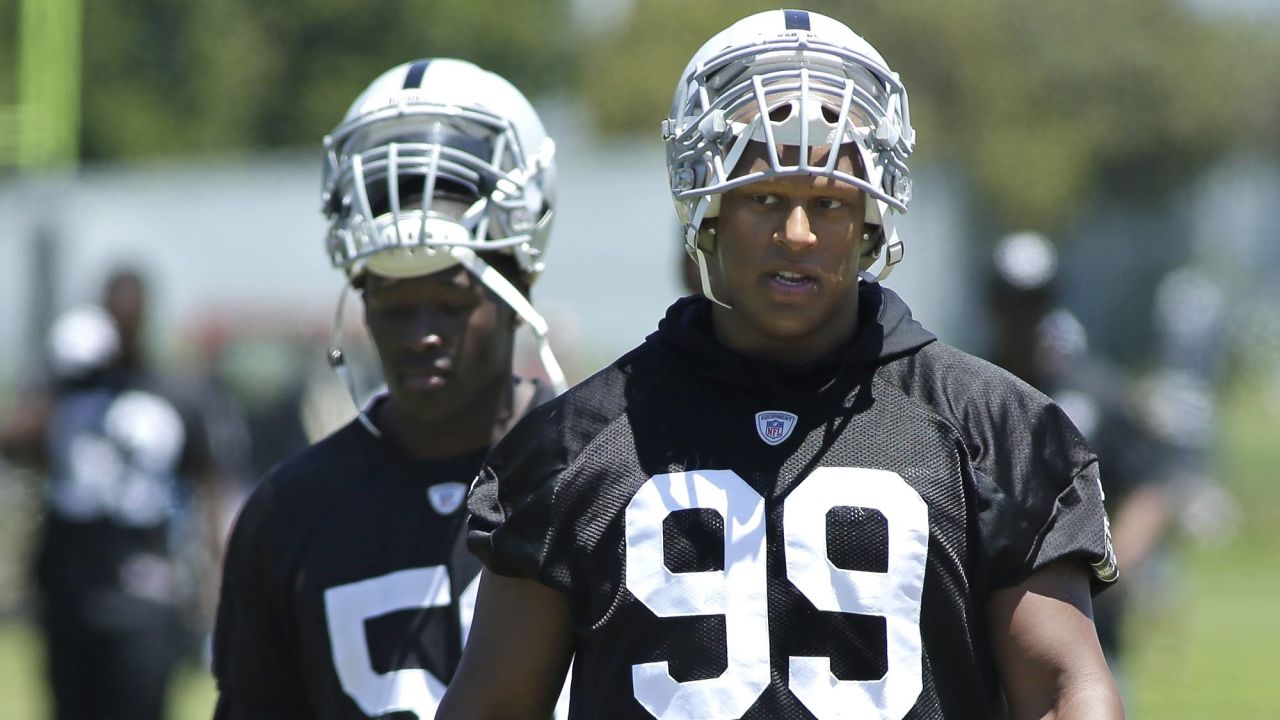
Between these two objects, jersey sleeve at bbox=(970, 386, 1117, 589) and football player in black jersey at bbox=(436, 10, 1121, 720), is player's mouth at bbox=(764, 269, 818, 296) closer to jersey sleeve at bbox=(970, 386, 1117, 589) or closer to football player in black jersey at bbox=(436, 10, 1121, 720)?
football player in black jersey at bbox=(436, 10, 1121, 720)

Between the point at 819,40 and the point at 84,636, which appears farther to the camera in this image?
the point at 84,636

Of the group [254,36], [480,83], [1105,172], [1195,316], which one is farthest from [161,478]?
[254,36]

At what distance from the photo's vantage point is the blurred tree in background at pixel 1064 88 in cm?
3017

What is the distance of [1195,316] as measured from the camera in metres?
21.5

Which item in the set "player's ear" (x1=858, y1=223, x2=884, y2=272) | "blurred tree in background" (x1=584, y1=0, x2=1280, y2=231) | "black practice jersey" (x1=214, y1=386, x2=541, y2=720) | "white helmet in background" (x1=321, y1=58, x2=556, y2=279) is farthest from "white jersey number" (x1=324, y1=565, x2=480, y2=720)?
"blurred tree in background" (x1=584, y1=0, x2=1280, y2=231)

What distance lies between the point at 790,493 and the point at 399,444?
1.25 meters

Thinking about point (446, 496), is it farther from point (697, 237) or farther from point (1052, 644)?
point (1052, 644)

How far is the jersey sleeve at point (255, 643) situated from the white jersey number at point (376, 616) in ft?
0.42

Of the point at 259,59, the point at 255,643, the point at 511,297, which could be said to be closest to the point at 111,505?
the point at 255,643

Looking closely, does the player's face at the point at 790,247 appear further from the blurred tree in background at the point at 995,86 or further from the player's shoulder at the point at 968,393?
the blurred tree in background at the point at 995,86

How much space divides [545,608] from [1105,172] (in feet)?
95.2

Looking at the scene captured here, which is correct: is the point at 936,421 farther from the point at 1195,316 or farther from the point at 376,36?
the point at 376,36

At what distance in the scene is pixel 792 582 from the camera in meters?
2.50

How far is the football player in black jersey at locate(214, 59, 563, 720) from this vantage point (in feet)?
11.1
